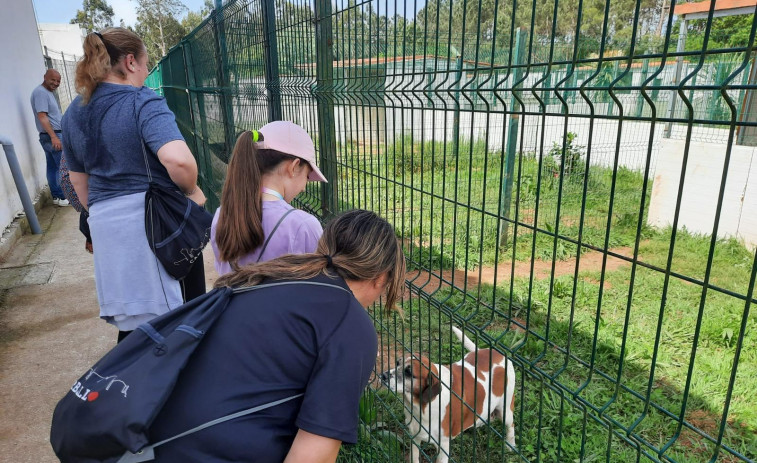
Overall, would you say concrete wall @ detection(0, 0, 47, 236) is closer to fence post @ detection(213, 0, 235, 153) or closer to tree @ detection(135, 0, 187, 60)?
fence post @ detection(213, 0, 235, 153)

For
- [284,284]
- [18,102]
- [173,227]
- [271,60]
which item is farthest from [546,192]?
[18,102]

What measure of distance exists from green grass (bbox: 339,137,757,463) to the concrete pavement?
6.82ft

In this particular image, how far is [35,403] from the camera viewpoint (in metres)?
3.52

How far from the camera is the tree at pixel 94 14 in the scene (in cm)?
6131

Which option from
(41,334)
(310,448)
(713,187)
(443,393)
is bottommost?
(41,334)

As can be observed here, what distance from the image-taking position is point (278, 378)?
1.40 meters

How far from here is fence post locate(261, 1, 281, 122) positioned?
3779 millimetres

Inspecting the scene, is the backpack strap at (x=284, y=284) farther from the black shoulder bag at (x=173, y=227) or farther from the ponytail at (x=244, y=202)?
the black shoulder bag at (x=173, y=227)

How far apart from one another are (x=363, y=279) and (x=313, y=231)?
1.81ft

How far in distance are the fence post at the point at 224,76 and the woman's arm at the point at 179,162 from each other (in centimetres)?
318

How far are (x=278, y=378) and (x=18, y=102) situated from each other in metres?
9.54

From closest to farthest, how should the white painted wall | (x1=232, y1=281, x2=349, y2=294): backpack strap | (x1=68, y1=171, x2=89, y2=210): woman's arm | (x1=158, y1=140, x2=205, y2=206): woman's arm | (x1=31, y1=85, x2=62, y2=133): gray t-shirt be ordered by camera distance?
(x1=232, y1=281, x2=349, y2=294): backpack strap → (x1=158, y1=140, x2=205, y2=206): woman's arm → (x1=68, y1=171, x2=89, y2=210): woman's arm → (x1=31, y1=85, x2=62, y2=133): gray t-shirt → the white painted wall

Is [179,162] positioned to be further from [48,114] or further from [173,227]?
[48,114]

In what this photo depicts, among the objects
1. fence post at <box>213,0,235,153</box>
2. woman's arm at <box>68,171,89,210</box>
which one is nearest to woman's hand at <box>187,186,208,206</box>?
woman's arm at <box>68,171,89,210</box>
